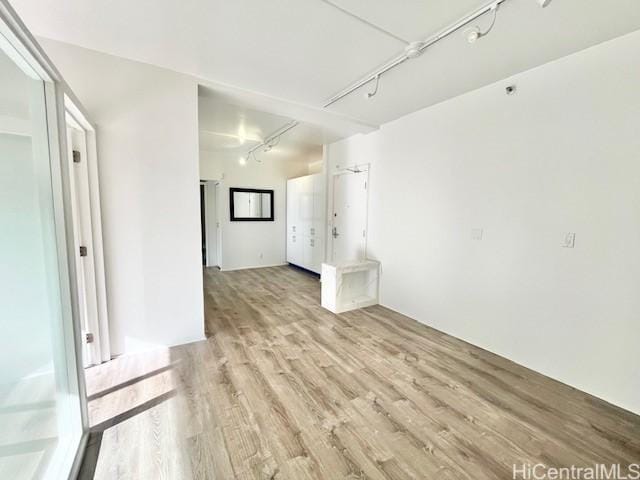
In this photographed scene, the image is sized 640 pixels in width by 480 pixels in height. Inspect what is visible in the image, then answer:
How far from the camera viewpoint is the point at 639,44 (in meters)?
1.84

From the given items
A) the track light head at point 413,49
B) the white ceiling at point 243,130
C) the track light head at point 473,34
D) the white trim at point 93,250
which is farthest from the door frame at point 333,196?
the white trim at point 93,250

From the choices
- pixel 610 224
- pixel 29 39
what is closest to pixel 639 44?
pixel 610 224

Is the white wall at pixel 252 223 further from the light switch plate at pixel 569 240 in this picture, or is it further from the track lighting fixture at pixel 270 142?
the light switch plate at pixel 569 240

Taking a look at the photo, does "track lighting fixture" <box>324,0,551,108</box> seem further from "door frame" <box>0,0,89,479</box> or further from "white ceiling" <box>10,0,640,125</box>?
"door frame" <box>0,0,89,479</box>

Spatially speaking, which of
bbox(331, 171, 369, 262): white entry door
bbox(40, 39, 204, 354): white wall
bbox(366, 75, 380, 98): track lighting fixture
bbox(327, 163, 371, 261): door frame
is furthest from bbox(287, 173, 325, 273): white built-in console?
bbox(40, 39, 204, 354): white wall

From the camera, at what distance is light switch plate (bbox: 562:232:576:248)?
2180 millimetres

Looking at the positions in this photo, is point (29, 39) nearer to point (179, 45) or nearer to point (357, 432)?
point (179, 45)

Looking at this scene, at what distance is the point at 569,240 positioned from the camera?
7.22ft

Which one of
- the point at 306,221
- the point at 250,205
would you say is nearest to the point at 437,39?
the point at 306,221

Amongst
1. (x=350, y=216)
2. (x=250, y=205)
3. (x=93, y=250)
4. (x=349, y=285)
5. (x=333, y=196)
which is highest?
(x=333, y=196)

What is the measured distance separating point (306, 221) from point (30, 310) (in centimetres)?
480

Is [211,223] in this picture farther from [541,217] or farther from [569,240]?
[569,240]

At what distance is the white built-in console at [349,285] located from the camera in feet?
12.3

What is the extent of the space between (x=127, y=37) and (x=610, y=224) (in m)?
3.97
